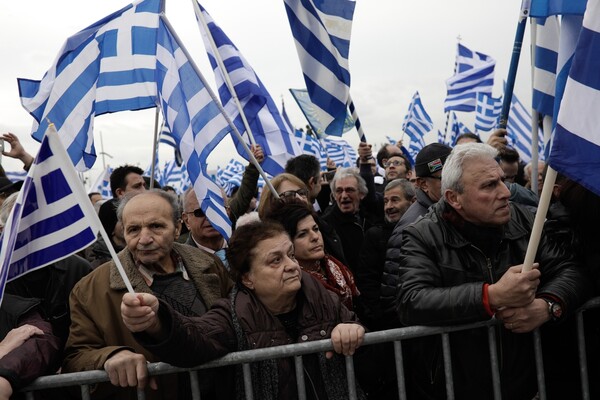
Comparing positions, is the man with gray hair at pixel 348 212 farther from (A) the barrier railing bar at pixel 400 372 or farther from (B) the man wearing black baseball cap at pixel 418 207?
(A) the barrier railing bar at pixel 400 372

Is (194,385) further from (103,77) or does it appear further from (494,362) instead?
(103,77)

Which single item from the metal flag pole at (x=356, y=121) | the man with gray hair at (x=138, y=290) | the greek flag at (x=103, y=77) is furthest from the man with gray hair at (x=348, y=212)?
the man with gray hair at (x=138, y=290)

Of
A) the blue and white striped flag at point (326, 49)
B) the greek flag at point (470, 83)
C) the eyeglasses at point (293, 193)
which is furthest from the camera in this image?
the greek flag at point (470, 83)

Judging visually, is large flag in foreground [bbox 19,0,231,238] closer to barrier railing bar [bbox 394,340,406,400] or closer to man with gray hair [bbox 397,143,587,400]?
man with gray hair [bbox 397,143,587,400]

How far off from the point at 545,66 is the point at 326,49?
6.16 feet

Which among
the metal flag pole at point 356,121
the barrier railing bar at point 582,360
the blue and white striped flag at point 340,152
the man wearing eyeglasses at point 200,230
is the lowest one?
the blue and white striped flag at point 340,152

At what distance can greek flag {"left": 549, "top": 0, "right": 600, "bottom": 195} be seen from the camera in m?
2.42

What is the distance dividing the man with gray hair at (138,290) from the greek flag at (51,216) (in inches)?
15.4

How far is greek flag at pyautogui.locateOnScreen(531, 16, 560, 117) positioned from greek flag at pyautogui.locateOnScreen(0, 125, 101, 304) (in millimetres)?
2977

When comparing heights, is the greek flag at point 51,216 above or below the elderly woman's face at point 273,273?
above

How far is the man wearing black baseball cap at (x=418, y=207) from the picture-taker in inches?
161

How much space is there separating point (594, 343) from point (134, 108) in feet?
12.9

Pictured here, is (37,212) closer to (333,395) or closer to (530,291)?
(333,395)

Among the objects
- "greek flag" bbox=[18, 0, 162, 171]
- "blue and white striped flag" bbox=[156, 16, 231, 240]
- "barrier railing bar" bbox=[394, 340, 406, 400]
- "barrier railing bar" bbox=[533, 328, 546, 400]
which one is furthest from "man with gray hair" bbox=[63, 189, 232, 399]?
"greek flag" bbox=[18, 0, 162, 171]
